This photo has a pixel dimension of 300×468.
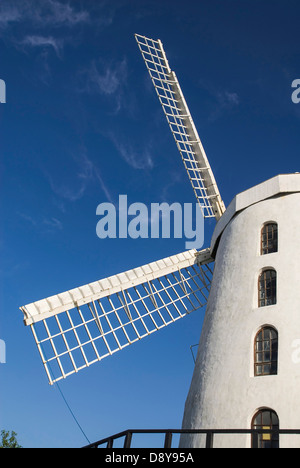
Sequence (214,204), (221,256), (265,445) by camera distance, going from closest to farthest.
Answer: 1. (265,445)
2. (221,256)
3. (214,204)

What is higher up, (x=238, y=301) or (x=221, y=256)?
(x=221, y=256)

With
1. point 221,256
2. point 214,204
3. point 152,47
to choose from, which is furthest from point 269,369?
point 152,47

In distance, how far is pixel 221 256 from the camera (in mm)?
16094

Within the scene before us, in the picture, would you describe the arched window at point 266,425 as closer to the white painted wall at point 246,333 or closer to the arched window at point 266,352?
the white painted wall at point 246,333

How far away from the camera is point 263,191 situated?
1546cm

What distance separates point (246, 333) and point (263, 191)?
4944 millimetres

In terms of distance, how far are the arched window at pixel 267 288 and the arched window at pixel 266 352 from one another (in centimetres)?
89

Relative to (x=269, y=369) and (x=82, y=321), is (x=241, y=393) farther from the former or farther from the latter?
(x=82, y=321)

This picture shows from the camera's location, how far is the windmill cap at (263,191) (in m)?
15.0

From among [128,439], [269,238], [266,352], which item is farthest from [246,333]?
[128,439]

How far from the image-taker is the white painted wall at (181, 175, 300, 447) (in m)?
11.7

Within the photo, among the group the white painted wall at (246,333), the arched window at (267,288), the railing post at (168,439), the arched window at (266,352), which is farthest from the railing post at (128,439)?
the arched window at (267,288)

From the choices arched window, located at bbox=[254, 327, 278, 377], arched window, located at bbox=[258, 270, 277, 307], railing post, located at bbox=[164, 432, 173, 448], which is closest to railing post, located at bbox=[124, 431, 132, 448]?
railing post, located at bbox=[164, 432, 173, 448]
